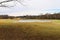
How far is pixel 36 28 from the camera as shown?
38.1 inches

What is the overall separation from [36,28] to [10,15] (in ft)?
0.64

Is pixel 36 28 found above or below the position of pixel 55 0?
below

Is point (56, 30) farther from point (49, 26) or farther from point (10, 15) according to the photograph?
point (10, 15)

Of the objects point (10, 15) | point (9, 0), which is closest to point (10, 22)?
point (10, 15)

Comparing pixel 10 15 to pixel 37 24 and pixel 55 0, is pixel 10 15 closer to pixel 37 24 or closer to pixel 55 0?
pixel 37 24

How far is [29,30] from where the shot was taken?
981 mm

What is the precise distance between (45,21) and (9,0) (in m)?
0.29

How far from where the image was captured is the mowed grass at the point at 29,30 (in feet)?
3.11

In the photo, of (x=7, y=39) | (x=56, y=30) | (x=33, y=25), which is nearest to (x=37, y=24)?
(x=33, y=25)

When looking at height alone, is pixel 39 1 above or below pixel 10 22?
above

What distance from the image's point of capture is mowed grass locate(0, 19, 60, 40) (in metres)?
0.95

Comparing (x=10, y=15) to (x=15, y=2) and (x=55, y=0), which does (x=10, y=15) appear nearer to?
(x=15, y=2)

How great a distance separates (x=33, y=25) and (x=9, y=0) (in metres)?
0.24

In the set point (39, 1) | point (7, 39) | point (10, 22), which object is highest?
point (39, 1)
